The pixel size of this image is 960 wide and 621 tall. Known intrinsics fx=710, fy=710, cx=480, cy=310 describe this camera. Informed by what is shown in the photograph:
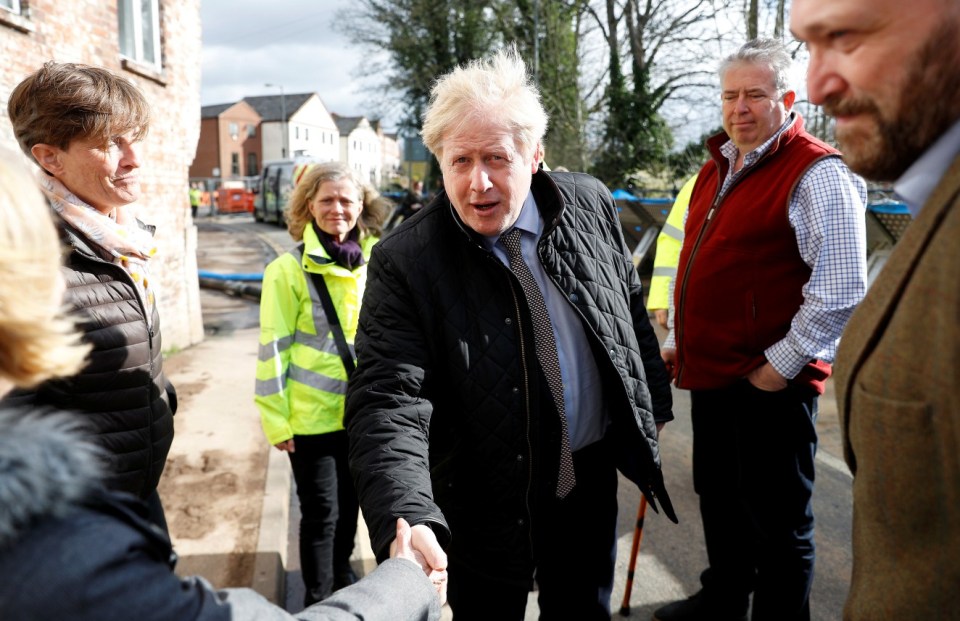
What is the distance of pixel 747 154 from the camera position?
292 cm

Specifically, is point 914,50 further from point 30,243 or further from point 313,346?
point 313,346

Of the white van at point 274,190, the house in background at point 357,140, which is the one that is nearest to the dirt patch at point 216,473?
the white van at point 274,190

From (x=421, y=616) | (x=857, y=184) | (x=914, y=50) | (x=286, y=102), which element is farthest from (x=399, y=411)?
(x=286, y=102)

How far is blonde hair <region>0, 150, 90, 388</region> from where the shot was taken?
3.26 ft

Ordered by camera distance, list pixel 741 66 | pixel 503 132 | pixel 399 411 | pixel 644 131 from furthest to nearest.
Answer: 1. pixel 644 131
2. pixel 741 66
3. pixel 503 132
4. pixel 399 411

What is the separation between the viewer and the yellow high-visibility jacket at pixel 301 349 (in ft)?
10.9

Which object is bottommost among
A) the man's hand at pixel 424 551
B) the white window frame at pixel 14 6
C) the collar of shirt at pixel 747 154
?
the man's hand at pixel 424 551

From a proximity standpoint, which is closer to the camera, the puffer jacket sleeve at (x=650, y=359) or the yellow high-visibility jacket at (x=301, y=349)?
the puffer jacket sleeve at (x=650, y=359)

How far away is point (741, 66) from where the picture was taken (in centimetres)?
304

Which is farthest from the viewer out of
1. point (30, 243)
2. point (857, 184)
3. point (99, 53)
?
point (99, 53)

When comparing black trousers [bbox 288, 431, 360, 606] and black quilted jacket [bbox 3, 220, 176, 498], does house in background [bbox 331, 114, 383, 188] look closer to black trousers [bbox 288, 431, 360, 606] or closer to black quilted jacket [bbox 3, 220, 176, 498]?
black trousers [bbox 288, 431, 360, 606]

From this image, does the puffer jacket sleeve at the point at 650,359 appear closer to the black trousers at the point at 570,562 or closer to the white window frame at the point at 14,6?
the black trousers at the point at 570,562

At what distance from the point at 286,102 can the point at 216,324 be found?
242 feet

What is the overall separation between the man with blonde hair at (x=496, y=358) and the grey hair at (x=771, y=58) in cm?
118
